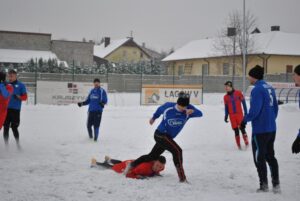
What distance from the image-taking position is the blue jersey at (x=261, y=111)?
6.60 metres

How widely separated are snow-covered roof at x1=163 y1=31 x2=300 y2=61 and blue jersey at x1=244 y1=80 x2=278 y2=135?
39577 millimetres

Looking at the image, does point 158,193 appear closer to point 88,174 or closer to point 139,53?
point 88,174

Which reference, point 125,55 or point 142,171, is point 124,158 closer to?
point 142,171

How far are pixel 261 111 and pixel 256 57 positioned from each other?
1642 inches

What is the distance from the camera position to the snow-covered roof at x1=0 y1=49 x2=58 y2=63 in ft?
167

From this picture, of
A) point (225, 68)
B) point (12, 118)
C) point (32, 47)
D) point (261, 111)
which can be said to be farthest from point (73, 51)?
point (261, 111)

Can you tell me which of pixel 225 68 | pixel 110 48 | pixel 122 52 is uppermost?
pixel 110 48

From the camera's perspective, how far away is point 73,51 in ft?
208

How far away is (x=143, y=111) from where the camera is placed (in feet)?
74.8

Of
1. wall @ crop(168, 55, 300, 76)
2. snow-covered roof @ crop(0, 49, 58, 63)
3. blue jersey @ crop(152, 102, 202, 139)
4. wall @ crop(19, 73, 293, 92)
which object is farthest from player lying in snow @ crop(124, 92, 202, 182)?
snow-covered roof @ crop(0, 49, 58, 63)

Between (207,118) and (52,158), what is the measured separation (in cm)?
1116

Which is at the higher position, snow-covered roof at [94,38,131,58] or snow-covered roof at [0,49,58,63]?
snow-covered roof at [94,38,131,58]

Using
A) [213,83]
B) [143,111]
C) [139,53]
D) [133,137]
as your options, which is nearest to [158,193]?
[133,137]

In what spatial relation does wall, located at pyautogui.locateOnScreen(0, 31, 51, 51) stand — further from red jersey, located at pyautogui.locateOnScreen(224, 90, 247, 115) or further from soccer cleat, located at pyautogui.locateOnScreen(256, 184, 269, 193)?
soccer cleat, located at pyautogui.locateOnScreen(256, 184, 269, 193)
